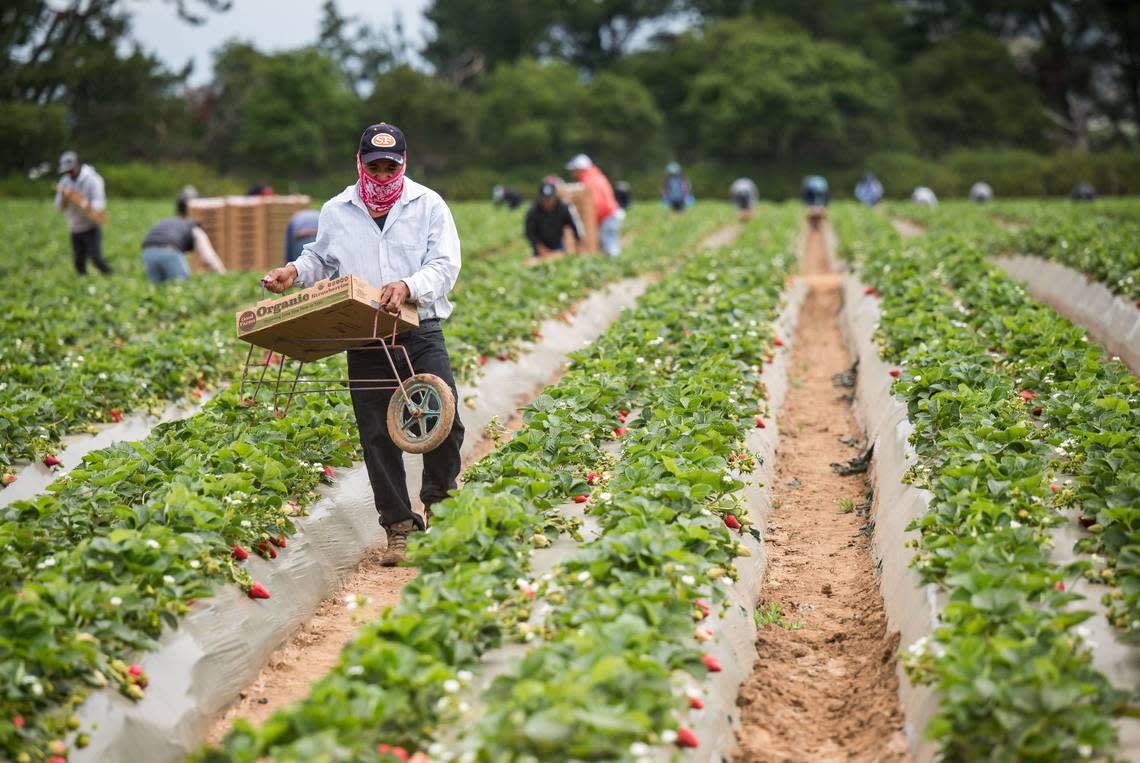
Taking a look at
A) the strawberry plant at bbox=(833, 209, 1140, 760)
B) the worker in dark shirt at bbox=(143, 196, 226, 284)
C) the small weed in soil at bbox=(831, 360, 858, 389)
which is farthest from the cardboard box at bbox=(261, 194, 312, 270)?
the strawberry plant at bbox=(833, 209, 1140, 760)

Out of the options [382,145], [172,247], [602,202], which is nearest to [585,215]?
[602,202]

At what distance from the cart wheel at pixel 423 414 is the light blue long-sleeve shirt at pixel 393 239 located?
0.42m

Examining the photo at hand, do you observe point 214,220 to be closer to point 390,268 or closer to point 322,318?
point 390,268

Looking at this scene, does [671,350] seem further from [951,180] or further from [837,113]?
[837,113]

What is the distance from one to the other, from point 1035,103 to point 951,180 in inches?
469

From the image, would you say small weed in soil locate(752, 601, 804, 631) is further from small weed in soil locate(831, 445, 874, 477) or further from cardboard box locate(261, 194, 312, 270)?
cardboard box locate(261, 194, 312, 270)

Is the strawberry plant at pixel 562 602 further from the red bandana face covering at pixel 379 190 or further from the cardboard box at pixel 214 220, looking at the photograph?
the cardboard box at pixel 214 220

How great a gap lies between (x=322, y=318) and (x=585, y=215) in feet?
44.7

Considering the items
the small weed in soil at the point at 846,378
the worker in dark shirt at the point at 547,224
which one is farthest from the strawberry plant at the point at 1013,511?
the worker in dark shirt at the point at 547,224

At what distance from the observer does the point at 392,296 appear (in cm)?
586

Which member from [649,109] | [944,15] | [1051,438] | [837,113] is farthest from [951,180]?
[1051,438]

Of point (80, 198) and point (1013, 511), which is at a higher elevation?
point (80, 198)

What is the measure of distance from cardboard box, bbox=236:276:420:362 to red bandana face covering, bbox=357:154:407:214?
0.59 m

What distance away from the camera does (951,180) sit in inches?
2222
